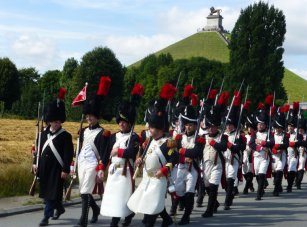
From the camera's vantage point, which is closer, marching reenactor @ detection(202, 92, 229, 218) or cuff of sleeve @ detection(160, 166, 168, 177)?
cuff of sleeve @ detection(160, 166, 168, 177)

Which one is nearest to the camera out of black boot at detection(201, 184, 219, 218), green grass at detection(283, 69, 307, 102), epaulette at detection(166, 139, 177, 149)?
epaulette at detection(166, 139, 177, 149)

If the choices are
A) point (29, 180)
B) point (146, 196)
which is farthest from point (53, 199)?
point (29, 180)

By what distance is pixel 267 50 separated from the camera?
63469 millimetres

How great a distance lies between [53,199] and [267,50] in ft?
183

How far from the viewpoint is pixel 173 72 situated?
83000 millimetres

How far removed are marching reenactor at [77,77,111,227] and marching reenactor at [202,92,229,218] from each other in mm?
2424

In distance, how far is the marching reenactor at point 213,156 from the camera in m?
11.4

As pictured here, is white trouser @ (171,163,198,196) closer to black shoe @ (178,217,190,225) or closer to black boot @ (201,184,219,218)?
black shoe @ (178,217,190,225)

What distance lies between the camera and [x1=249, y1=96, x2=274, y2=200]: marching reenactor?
14.4 meters

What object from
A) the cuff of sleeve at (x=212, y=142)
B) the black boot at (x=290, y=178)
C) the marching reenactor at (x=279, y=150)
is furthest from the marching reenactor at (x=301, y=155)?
the cuff of sleeve at (x=212, y=142)

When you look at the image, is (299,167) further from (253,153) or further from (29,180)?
(29,180)

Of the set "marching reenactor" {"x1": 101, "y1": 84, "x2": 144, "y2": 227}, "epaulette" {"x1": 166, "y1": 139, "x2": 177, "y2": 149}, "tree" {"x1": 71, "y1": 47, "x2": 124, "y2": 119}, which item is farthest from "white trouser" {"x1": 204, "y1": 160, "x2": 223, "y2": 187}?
"tree" {"x1": 71, "y1": 47, "x2": 124, "y2": 119}

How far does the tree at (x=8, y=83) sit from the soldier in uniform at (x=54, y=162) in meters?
70.2

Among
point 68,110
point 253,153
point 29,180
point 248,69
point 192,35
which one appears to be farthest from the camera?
point 192,35
